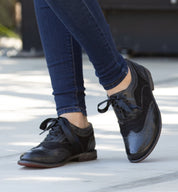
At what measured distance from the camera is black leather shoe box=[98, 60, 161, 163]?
1.67 meters

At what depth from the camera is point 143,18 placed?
5055mm

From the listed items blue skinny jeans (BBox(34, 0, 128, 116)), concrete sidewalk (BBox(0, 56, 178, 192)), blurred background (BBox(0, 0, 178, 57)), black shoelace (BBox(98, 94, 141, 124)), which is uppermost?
blue skinny jeans (BBox(34, 0, 128, 116))

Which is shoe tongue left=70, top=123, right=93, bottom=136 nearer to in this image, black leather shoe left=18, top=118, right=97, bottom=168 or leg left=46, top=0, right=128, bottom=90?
black leather shoe left=18, top=118, right=97, bottom=168

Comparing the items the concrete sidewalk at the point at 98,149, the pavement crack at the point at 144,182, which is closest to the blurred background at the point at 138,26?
the concrete sidewalk at the point at 98,149

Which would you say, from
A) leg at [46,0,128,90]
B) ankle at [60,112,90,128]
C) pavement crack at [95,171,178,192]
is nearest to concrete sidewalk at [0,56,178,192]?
pavement crack at [95,171,178,192]

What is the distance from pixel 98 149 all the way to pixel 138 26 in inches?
131

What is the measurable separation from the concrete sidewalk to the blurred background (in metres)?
1.52

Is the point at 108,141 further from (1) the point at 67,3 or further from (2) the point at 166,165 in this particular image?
(1) the point at 67,3

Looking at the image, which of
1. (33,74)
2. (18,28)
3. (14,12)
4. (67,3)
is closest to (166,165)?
(67,3)

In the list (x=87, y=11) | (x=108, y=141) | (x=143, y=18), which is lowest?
(x=143, y=18)

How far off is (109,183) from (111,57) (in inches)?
13.3

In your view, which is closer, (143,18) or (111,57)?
(111,57)

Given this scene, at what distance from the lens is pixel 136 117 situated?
1.70m

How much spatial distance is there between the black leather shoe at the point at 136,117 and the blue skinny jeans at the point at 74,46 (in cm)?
5
